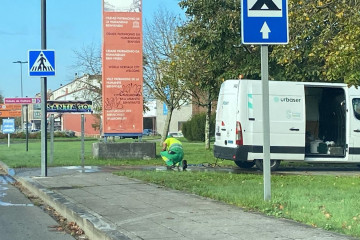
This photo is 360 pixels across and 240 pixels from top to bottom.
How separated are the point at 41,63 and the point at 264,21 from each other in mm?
8034

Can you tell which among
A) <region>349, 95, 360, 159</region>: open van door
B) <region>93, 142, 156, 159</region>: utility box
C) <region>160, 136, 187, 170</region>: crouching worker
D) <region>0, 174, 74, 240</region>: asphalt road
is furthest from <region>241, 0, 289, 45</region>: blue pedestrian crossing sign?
<region>93, 142, 156, 159</region>: utility box

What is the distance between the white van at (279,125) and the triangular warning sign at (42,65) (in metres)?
5.42

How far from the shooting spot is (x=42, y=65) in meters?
13.8

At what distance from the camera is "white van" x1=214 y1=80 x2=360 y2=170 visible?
14.4 m

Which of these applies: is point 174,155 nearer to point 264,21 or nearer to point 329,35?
point 329,35

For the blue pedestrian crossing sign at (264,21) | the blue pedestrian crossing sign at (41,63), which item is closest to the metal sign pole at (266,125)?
the blue pedestrian crossing sign at (264,21)

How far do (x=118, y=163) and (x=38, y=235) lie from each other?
10764 millimetres

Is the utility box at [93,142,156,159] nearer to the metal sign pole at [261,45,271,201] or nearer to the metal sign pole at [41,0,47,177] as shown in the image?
the metal sign pole at [41,0,47,177]

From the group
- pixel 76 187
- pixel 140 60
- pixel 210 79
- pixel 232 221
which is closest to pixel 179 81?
pixel 210 79

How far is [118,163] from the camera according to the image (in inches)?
717

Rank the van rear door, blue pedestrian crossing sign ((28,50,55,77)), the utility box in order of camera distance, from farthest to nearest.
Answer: the utility box
the van rear door
blue pedestrian crossing sign ((28,50,55,77))

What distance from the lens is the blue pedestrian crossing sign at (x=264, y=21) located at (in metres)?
7.86

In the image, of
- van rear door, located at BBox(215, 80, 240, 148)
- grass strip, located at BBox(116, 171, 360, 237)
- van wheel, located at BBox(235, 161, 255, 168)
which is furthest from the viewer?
van wheel, located at BBox(235, 161, 255, 168)

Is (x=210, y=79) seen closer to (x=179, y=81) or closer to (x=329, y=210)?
(x=179, y=81)
